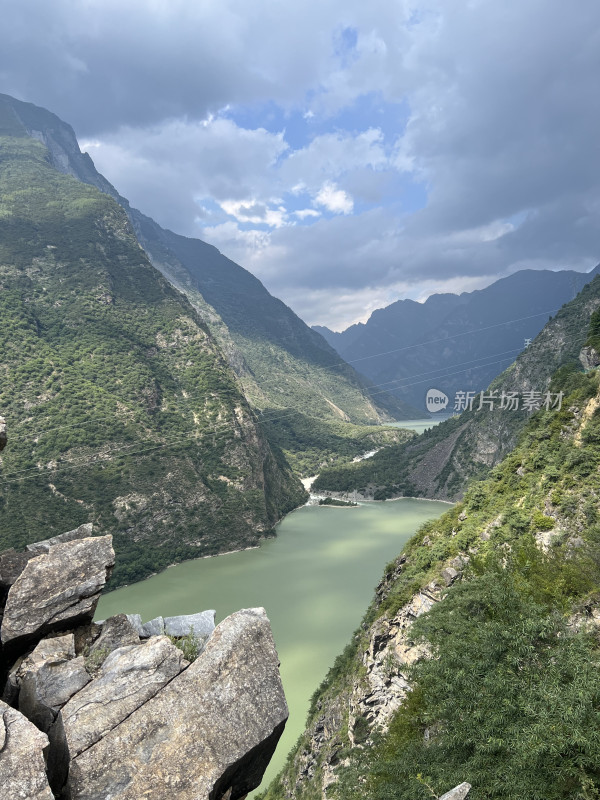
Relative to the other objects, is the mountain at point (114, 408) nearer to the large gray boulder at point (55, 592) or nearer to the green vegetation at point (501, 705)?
the large gray boulder at point (55, 592)

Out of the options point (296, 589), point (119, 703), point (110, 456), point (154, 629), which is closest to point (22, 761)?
point (119, 703)

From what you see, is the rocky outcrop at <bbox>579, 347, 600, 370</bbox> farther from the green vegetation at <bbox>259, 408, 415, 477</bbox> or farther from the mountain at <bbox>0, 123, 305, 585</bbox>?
the green vegetation at <bbox>259, 408, 415, 477</bbox>

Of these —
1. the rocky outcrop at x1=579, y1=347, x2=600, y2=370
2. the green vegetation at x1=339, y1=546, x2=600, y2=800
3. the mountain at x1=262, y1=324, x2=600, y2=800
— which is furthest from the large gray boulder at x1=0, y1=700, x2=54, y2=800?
the rocky outcrop at x1=579, y1=347, x2=600, y2=370

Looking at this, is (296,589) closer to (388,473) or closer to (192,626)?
(192,626)

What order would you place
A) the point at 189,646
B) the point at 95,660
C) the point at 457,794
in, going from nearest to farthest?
the point at 457,794, the point at 95,660, the point at 189,646

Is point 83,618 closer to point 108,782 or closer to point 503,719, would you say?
point 108,782

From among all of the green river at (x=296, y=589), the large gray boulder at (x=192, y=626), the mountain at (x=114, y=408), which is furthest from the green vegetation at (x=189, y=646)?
the mountain at (x=114, y=408)
